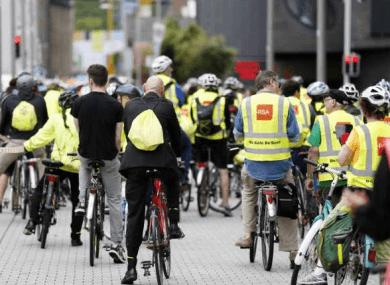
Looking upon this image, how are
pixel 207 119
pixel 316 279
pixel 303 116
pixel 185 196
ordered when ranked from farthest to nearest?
pixel 185 196
pixel 207 119
pixel 303 116
pixel 316 279

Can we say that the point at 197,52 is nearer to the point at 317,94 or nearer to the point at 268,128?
the point at 317,94

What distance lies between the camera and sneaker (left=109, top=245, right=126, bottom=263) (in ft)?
38.7

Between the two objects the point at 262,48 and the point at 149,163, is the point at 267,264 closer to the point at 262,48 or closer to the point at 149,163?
the point at 149,163

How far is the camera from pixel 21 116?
16031 mm

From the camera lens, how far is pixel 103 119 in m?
11.5

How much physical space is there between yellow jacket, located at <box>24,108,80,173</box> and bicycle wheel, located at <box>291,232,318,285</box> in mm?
4432

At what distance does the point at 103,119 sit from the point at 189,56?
57.2m

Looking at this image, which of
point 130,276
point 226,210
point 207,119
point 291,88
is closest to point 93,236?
point 130,276

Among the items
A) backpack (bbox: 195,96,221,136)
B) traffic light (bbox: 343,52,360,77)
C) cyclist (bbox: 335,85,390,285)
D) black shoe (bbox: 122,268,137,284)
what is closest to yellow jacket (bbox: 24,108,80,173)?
black shoe (bbox: 122,268,137,284)

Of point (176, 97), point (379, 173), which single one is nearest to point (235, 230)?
point (176, 97)

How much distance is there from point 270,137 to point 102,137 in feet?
5.33

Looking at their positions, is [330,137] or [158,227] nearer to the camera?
[158,227]

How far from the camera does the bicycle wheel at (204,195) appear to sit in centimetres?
1711

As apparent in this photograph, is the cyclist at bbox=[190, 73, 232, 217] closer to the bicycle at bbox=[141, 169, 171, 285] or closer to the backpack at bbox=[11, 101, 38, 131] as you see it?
the backpack at bbox=[11, 101, 38, 131]
